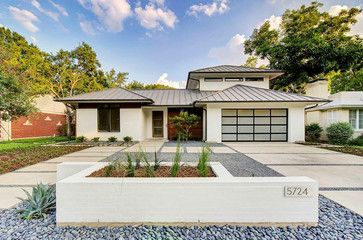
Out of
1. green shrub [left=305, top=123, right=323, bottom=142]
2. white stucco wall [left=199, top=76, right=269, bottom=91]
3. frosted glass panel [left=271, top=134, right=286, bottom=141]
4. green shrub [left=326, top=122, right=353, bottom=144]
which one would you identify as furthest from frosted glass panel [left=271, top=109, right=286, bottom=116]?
white stucco wall [left=199, top=76, right=269, bottom=91]

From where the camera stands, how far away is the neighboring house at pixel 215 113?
13.8 metres

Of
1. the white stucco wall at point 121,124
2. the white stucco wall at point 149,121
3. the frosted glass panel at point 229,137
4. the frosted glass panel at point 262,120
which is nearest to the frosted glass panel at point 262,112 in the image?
the frosted glass panel at point 262,120

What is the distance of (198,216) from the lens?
2941mm

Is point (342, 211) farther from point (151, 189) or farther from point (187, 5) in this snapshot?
point (187, 5)

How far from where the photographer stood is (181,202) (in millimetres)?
2922

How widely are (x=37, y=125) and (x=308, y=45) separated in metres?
26.4

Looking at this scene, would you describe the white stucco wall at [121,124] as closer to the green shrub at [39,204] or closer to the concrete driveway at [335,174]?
the concrete driveway at [335,174]

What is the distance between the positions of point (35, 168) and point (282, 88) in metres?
25.8

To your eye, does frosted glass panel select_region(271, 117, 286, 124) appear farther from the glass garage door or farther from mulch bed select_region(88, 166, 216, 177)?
mulch bed select_region(88, 166, 216, 177)

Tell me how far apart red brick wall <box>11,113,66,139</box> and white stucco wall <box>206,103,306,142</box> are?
13.4m

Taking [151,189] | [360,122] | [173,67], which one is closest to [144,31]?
[173,67]

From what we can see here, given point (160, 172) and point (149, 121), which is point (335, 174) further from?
point (149, 121)

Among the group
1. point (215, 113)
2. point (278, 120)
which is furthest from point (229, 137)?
point (278, 120)

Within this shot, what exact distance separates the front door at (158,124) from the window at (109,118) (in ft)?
Result: 10.2
